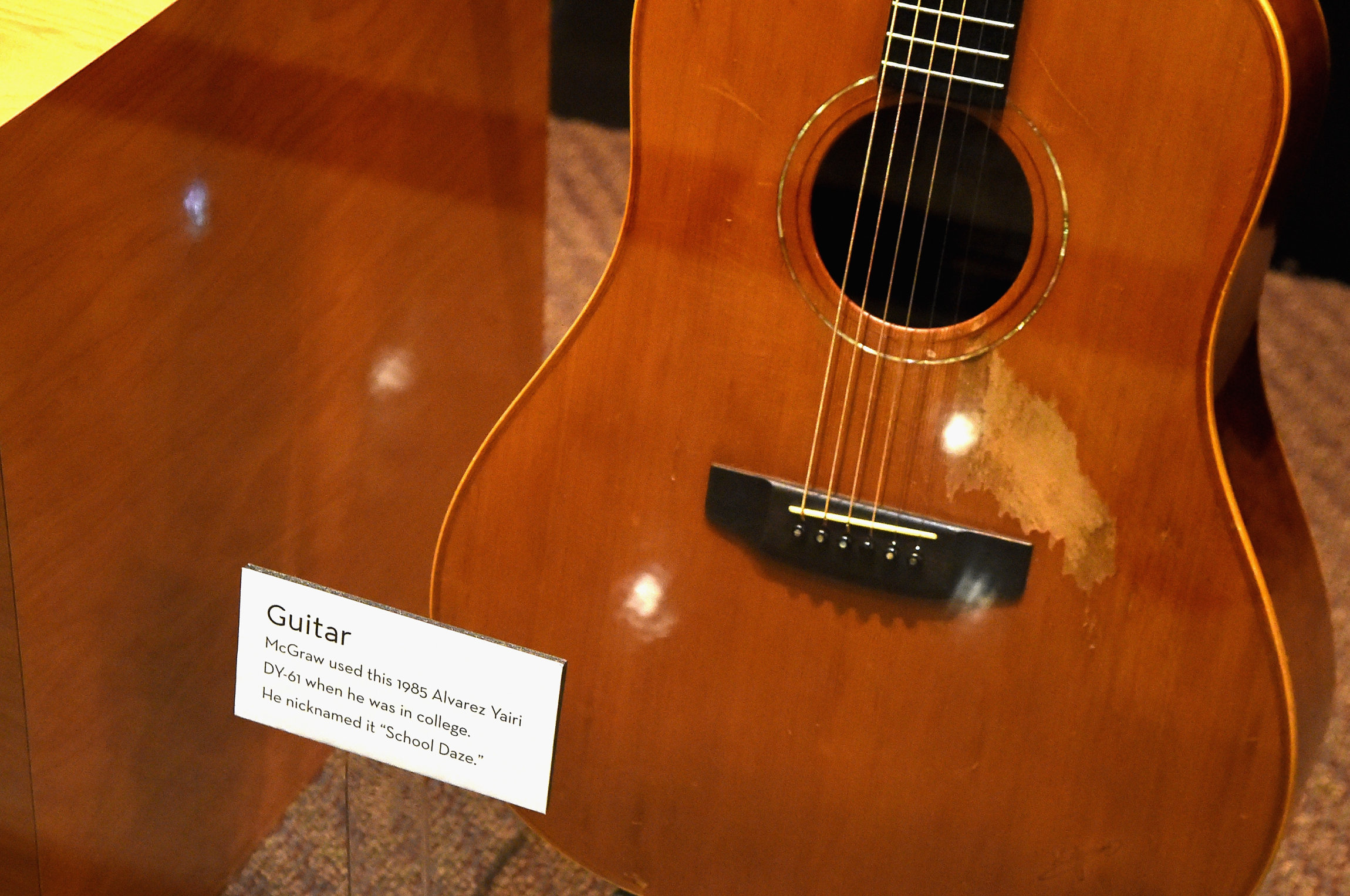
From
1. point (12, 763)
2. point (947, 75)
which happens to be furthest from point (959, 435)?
point (12, 763)

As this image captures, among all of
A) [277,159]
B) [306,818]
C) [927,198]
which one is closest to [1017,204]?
[927,198]

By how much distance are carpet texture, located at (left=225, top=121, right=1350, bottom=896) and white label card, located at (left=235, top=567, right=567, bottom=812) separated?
11cm

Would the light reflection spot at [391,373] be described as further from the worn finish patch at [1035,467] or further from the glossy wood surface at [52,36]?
the worn finish patch at [1035,467]

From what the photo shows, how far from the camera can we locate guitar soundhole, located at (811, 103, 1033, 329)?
825 millimetres

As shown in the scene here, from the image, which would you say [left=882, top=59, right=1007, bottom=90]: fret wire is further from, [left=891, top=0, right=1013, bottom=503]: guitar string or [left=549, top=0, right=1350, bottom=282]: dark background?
[left=549, top=0, right=1350, bottom=282]: dark background

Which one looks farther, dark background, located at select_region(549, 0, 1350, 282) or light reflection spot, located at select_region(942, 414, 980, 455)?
dark background, located at select_region(549, 0, 1350, 282)

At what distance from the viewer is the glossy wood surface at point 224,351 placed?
2.87 ft

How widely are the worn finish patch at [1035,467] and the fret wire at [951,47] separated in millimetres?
158

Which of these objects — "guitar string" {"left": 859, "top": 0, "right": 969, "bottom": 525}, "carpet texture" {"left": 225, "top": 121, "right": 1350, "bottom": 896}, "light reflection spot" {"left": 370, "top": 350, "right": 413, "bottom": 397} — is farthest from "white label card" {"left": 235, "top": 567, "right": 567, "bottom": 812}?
"light reflection spot" {"left": 370, "top": 350, "right": 413, "bottom": 397}

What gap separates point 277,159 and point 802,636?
18.1 inches

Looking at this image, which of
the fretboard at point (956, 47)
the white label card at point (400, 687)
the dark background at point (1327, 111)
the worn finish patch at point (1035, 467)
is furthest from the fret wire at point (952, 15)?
the dark background at point (1327, 111)

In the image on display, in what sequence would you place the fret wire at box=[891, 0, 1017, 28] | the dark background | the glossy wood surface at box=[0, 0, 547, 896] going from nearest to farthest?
the fret wire at box=[891, 0, 1017, 28]
the glossy wood surface at box=[0, 0, 547, 896]
the dark background

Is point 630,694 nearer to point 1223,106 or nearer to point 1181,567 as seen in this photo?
point 1181,567

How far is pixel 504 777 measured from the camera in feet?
2.76
